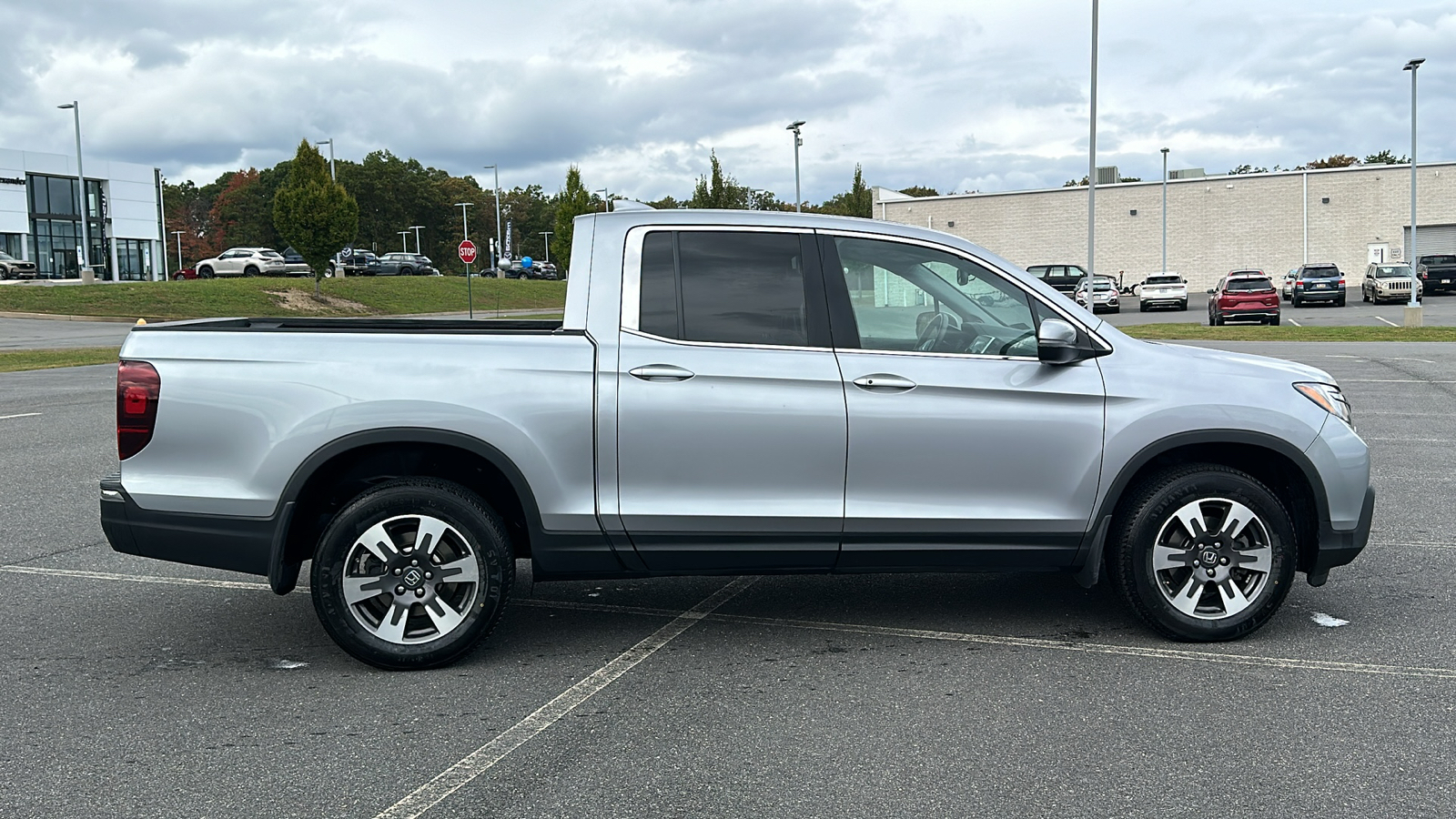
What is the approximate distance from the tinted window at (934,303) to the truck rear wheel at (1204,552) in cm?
82

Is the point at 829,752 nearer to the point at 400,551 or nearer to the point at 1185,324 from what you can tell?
the point at 400,551

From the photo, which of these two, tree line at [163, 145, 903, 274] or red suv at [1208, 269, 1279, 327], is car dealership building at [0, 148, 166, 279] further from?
red suv at [1208, 269, 1279, 327]

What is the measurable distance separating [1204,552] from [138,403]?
435 cm

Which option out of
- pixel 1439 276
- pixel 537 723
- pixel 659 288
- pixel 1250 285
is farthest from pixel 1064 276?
pixel 537 723

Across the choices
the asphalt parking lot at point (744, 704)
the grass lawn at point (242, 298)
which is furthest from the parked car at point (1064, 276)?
the asphalt parking lot at point (744, 704)

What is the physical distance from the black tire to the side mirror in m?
2.30

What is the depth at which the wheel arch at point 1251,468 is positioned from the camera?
200 inches

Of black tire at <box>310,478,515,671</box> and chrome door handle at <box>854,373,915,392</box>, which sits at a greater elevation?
chrome door handle at <box>854,373,915,392</box>

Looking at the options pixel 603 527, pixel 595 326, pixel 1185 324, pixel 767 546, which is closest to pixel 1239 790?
pixel 767 546

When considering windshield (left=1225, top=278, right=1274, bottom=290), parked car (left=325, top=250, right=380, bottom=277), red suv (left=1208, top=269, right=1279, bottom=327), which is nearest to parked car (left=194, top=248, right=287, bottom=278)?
parked car (left=325, top=250, right=380, bottom=277)

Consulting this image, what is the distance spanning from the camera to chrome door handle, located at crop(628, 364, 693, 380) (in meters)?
4.89

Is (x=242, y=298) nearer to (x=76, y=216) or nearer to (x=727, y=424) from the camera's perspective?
(x=76, y=216)

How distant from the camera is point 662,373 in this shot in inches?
193

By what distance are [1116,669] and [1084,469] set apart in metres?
0.80
